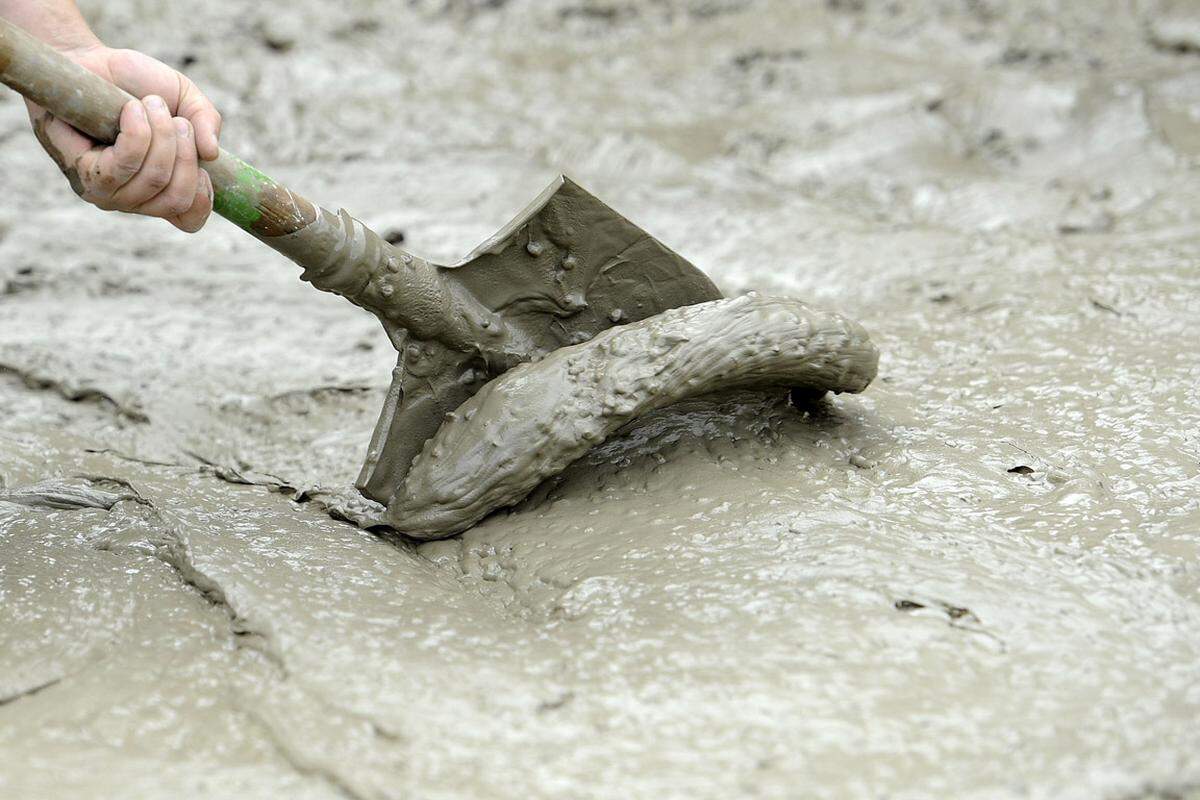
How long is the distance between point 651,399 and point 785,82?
3.01 meters

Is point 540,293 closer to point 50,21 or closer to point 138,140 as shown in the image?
point 138,140

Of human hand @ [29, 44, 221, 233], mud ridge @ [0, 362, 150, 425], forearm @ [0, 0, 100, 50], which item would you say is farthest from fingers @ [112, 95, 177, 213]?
mud ridge @ [0, 362, 150, 425]

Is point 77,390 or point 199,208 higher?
point 199,208

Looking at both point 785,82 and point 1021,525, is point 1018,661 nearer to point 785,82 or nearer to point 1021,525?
point 1021,525

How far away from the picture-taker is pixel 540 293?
2.21 metres

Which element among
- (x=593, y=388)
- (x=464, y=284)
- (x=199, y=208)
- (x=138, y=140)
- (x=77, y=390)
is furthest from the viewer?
(x=77, y=390)

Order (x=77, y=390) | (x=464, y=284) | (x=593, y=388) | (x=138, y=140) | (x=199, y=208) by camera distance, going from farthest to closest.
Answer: (x=77, y=390) < (x=464, y=284) < (x=593, y=388) < (x=199, y=208) < (x=138, y=140)

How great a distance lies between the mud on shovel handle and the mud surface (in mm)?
380

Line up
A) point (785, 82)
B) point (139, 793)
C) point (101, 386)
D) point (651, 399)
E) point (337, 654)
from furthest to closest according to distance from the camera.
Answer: point (785, 82) < point (101, 386) < point (651, 399) < point (337, 654) < point (139, 793)

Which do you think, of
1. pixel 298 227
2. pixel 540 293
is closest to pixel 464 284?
pixel 540 293

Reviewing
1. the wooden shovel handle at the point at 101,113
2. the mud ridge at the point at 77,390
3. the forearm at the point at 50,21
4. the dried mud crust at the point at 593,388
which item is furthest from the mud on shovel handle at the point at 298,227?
the mud ridge at the point at 77,390

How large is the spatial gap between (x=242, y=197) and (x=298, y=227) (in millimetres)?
101

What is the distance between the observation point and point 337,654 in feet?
5.36

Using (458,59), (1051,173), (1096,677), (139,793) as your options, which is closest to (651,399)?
(1096,677)
